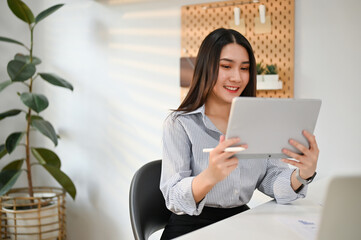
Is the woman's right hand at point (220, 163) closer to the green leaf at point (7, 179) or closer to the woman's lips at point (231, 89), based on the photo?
the woman's lips at point (231, 89)

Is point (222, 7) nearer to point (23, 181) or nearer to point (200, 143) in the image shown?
point (200, 143)

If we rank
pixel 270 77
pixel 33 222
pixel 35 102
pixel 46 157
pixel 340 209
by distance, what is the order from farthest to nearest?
1. pixel 46 157
2. pixel 33 222
3. pixel 35 102
4. pixel 270 77
5. pixel 340 209

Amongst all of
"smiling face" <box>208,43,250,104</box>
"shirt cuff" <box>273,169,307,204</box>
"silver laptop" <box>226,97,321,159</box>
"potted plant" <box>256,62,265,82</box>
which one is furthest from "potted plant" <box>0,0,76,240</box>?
"silver laptop" <box>226,97,321,159</box>

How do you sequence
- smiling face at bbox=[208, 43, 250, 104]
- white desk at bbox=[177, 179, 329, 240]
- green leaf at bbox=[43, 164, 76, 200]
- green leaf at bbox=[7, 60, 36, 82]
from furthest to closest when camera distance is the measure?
green leaf at bbox=[43, 164, 76, 200], green leaf at bbox=[7, 60, 36, 82], smiling face at bbox=[208, 43, 250, 104], white desk at bbox=[177, 179, 329, 240]

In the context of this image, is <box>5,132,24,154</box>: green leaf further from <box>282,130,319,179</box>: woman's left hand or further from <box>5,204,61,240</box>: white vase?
<box>282,130,319,179</box>: woman's left hand

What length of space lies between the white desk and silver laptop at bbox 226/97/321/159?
8.0 inches

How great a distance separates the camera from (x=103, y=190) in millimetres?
3371

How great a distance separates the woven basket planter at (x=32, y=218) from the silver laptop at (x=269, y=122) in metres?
2.09

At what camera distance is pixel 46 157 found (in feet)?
10.3

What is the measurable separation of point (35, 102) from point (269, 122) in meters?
2.05

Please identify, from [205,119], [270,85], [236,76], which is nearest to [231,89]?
[236,76]

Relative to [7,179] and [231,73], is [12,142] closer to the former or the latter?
[7,179]

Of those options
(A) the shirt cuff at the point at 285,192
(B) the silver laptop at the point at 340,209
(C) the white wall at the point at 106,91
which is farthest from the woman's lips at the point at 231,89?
(C) the white wall at the point at 106,91

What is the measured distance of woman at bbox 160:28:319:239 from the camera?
1.56m
